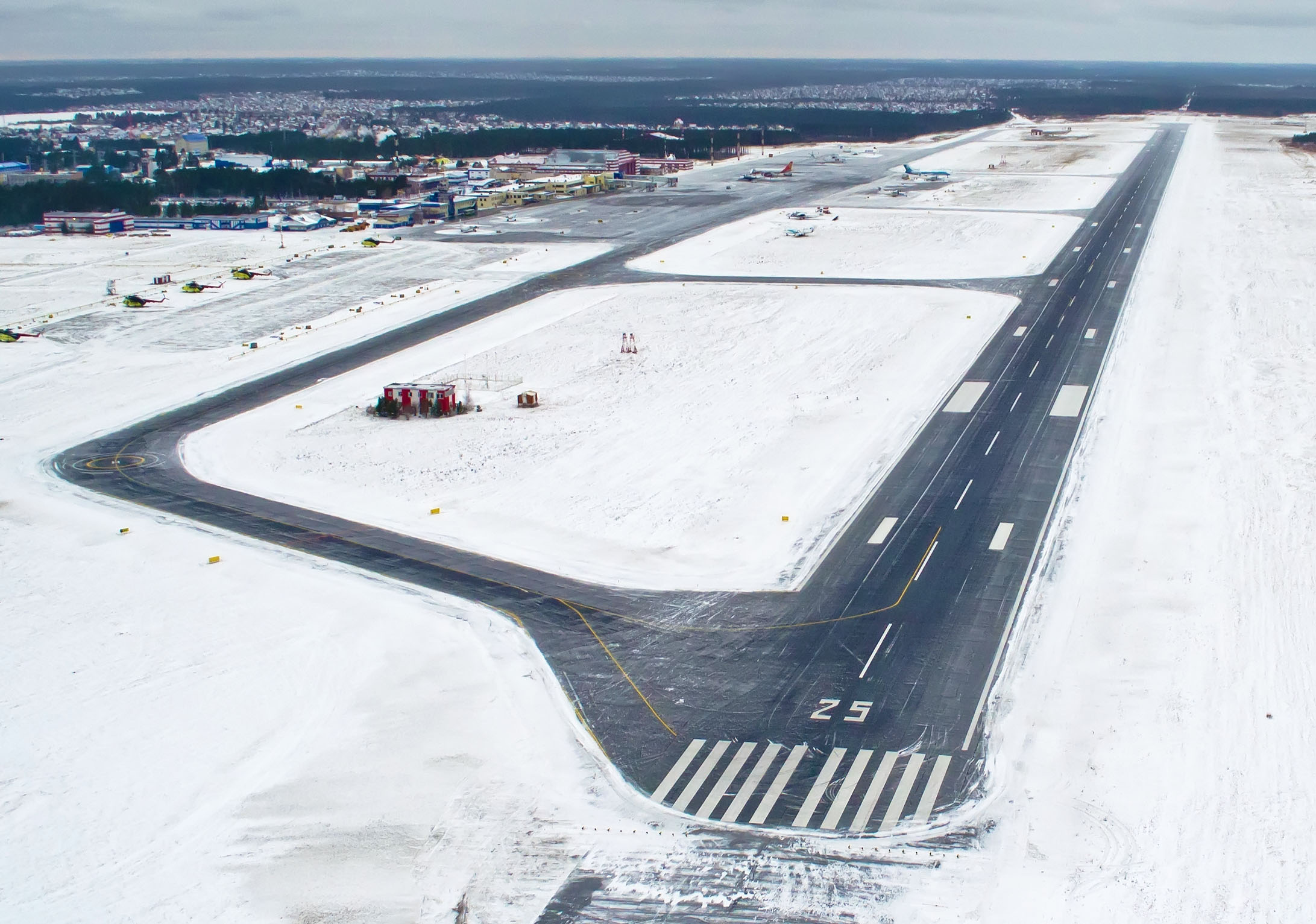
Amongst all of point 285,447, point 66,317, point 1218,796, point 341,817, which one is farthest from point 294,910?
point 66,317

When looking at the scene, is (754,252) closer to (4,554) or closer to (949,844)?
(4,554)

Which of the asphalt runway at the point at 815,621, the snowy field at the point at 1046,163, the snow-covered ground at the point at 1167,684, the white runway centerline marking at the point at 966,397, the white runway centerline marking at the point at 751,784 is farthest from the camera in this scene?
the snowy field at the point at 1046,163

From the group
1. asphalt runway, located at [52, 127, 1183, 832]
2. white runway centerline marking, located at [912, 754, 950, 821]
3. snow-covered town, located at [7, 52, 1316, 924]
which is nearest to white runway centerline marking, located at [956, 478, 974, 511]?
asphalt runway, located at [52, 127, 1183, 832]

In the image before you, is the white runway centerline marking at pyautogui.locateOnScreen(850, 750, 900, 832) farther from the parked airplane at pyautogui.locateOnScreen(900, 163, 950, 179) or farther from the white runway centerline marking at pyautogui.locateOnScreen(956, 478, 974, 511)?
the parked airplane at pyautogui.locateOnScreen(900, 163, 950, 179)

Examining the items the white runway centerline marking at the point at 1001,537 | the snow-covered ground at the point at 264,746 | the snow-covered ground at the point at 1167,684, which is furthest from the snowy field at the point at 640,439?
the snow-covered ground at the point at 1167,684

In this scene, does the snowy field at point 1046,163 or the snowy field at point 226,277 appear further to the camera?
the snowy field at point 1046,163

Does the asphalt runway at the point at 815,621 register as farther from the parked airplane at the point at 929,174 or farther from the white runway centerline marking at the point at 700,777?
the parked airplane at the point at 929,174

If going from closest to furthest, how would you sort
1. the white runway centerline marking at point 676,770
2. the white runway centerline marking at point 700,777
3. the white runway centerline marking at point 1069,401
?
the white runway centerline marking at point 700,777, the white runway centerline marking at point 676,770, the white runway centerline marking at point 1069,401
